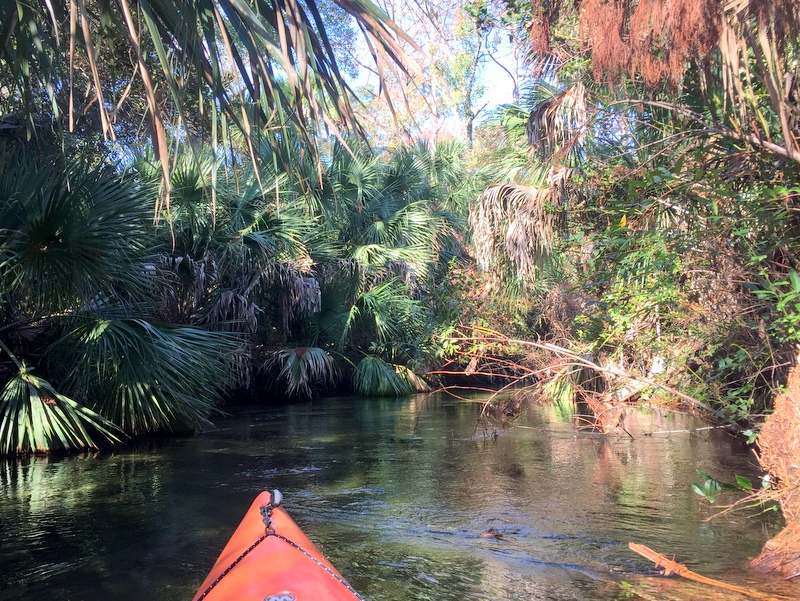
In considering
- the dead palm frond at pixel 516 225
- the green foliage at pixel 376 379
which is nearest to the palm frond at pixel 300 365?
the green foliage at pixel 376 379

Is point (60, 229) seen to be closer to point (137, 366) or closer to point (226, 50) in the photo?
point (137, 366)

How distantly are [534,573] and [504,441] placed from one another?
5389 mm

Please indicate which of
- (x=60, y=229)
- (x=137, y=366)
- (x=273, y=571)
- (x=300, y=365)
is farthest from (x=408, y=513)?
(x=300, y=365)

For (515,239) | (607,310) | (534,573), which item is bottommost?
(534,573)

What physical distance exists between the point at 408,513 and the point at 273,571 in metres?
3.53

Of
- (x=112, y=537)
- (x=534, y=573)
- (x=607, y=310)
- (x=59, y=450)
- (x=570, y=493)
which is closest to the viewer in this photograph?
(x=534, y=573)

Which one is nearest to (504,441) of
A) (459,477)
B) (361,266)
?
(459,477)

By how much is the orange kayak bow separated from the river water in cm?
120

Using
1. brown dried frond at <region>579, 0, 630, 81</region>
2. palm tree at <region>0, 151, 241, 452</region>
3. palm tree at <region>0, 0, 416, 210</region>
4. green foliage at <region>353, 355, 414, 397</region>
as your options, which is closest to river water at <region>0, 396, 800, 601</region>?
palm tree at <region>0, 151, 241, 452</region>

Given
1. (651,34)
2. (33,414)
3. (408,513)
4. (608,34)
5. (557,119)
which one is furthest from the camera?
(557,119)

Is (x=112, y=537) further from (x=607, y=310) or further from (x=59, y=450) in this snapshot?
(x=607, y=310)

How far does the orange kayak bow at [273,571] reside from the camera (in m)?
2.83

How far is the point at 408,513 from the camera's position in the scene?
644 centimetres

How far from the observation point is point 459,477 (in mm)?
7836
